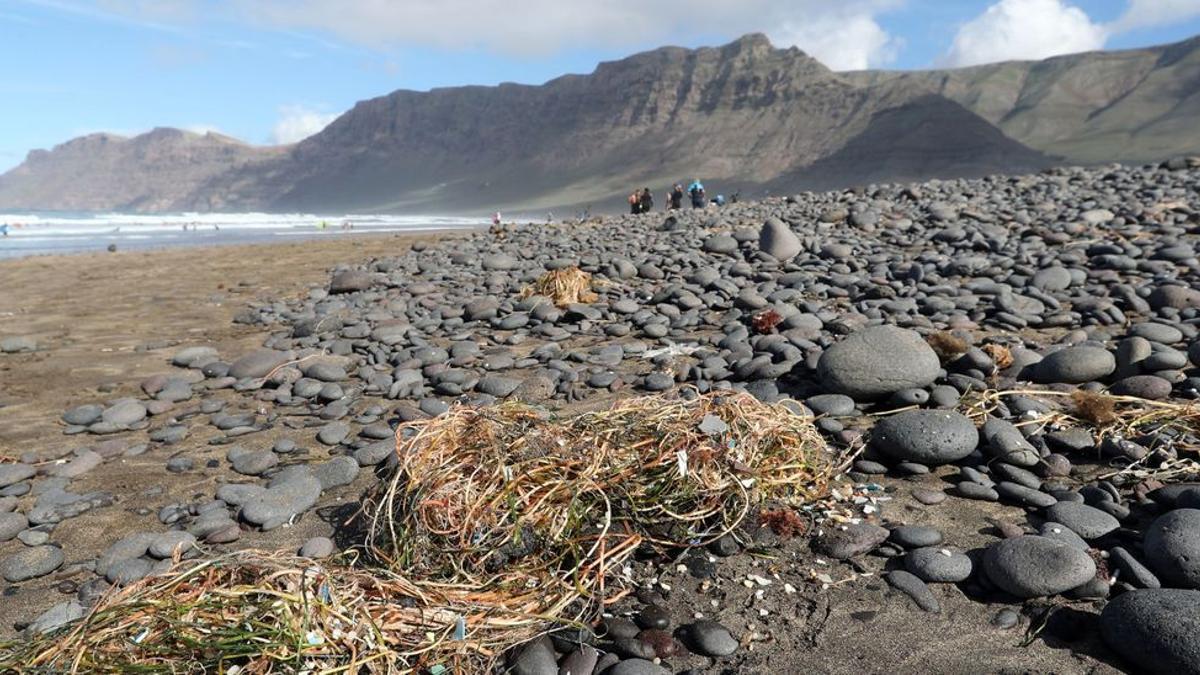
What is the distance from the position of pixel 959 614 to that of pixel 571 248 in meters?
9.72

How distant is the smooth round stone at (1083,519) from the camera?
2848mm

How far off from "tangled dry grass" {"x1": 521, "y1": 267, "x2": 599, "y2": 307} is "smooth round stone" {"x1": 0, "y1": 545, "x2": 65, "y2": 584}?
506 cm

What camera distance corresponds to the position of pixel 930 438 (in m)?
3.58

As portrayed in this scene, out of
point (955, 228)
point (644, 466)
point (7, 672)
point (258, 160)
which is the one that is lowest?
point (7, 672)

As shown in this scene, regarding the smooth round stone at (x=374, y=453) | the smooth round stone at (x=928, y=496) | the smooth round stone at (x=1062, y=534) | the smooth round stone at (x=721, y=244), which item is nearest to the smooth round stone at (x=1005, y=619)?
the smooth round stone at (x=1062, y=534)

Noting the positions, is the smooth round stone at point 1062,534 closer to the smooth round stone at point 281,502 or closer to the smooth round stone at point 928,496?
the smooth round stone at point 928,496

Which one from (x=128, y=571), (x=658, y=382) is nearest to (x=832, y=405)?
(x=658, y=382)

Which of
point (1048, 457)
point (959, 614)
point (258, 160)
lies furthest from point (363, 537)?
point (258, 160)

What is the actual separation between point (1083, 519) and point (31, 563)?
4522 mm

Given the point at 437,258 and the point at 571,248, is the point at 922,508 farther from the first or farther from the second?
the point at 437,258

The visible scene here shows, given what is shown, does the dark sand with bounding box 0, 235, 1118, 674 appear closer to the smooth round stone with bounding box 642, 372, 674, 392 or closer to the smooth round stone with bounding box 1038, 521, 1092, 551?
the smooth round stone with bounding box 1038, 521, 1092, 551

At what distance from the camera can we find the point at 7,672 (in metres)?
2.14

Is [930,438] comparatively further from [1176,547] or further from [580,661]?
[580,661]

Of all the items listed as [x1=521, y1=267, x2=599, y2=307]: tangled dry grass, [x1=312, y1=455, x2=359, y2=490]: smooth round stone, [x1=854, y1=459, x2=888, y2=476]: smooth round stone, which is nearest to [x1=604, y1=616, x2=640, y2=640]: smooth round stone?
[x1=854, y1=459, x2=888, y2=476]: smooth round stone
